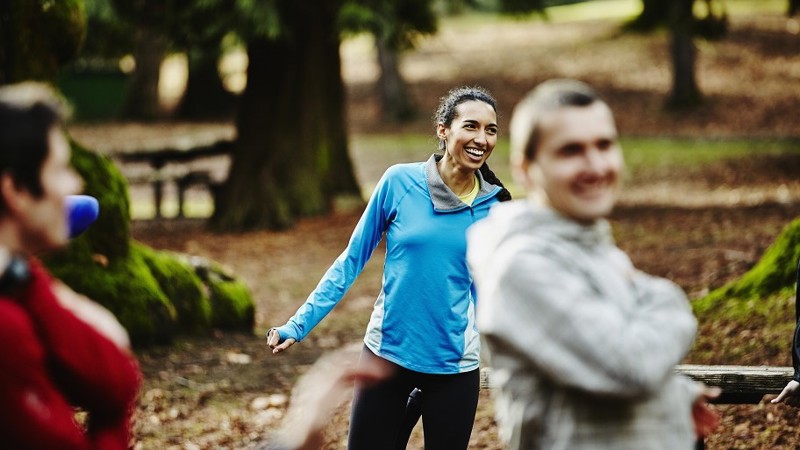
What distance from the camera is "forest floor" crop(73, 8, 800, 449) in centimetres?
739

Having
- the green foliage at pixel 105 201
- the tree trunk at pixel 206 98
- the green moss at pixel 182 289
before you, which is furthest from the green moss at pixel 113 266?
the tree trunk at pixel 206 98

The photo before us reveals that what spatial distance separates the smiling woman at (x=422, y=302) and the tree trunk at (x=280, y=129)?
12.3m

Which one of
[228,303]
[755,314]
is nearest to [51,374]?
[755,314]

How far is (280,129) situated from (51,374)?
14964 mm

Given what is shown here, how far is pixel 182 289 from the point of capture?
31.7 feet

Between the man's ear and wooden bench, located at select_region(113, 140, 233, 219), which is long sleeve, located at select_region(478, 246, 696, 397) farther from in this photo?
wooden bench, located at select_region(113, 140, 233, 219)

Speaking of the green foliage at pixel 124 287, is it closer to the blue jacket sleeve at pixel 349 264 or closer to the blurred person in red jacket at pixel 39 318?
the blue jacket sleeve at pixel 349 264

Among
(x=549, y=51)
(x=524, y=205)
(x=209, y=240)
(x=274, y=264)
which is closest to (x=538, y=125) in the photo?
(x=524, y=205)

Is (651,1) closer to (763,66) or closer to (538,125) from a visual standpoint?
(763,66)

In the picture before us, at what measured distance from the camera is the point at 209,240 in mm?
16078

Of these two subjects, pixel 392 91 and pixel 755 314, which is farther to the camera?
pixel 392 91

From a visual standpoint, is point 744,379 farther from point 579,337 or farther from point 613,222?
point 613,222

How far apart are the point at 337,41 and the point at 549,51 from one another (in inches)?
892

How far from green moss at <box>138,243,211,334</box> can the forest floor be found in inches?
8.8
